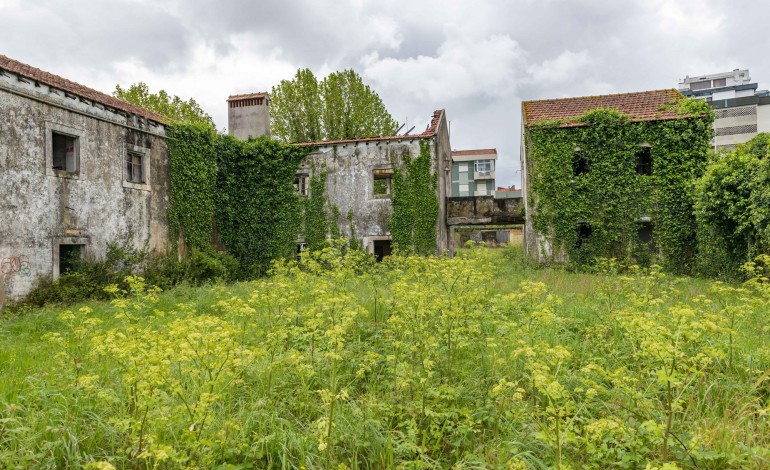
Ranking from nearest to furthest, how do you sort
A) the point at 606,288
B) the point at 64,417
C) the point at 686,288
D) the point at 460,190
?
the point at 64,417 → the point at 606,288 → the point at 686,288 → the point at 460,190

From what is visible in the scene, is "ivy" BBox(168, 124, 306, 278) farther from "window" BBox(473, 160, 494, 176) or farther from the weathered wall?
"window" BBox(473, 160, 494, 176)

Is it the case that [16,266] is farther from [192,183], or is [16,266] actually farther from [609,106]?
[609,106]

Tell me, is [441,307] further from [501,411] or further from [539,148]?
[539,148]

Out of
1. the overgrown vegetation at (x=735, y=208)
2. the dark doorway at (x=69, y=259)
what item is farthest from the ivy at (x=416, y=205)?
the dark doorway at (x=69, y=259)

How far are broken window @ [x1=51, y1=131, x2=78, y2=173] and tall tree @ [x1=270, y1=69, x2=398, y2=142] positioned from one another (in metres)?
14.3

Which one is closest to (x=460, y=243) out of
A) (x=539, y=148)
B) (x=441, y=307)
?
(x=539, y=148)

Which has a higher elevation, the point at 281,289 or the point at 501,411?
the point at 281,289

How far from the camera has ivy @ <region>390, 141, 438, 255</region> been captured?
1688 cm

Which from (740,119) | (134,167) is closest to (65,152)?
(134,167)

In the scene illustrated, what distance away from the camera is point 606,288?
8727 mm

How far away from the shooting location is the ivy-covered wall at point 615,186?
49.1 feet

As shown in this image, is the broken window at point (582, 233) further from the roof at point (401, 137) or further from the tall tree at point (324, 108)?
the tall tree at point (324, 108)

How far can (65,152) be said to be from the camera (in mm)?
12039

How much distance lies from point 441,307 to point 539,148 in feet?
45.6
